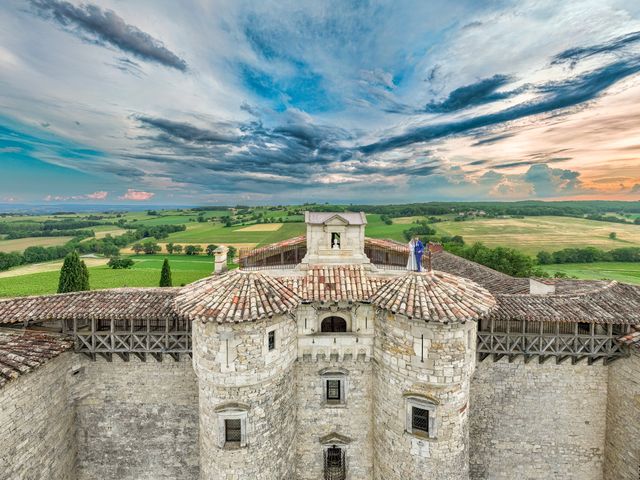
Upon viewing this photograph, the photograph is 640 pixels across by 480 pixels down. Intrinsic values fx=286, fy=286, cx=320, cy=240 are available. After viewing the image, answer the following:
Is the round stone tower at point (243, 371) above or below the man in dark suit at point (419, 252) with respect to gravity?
below

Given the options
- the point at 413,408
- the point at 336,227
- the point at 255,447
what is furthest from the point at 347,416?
the point at 336,227

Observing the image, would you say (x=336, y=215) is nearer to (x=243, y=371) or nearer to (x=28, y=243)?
(x=243, y=371)

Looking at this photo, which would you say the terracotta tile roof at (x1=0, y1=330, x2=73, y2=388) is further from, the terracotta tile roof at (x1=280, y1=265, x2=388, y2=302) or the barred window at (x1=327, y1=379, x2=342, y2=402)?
the barred window at (x1=327, y1=379, x2=342, y2=402)

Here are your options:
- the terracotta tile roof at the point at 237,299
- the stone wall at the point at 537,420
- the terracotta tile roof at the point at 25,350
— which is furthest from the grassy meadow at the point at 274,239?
the stone wall at the point at 537,420

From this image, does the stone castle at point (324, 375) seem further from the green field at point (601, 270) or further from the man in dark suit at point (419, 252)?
the green field at point (601, 270)

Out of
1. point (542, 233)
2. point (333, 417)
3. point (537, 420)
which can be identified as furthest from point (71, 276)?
point (542, 233)

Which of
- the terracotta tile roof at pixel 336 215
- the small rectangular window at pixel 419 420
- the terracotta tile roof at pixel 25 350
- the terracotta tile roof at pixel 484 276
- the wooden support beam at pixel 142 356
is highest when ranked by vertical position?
the terracotta tile roof at pixel 336 215

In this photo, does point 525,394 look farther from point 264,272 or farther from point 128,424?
point 128,424
